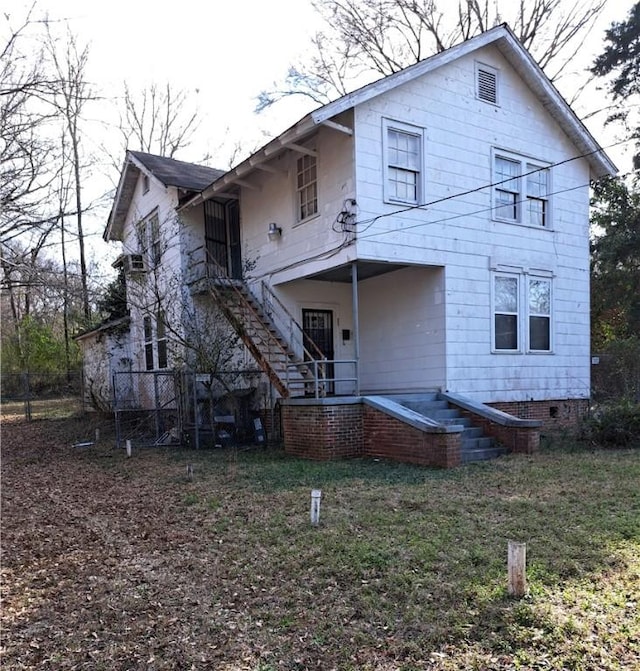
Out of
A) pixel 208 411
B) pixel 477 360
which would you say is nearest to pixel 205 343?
pixel 208 411

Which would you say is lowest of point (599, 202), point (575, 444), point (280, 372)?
point (575, 444)

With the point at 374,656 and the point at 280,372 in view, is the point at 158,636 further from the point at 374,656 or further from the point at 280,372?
the point at 280,372

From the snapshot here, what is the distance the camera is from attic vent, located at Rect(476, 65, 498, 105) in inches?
477

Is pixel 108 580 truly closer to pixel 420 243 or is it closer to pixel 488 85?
pixel 420 243

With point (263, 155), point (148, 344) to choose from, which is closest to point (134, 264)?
point (148, 344)

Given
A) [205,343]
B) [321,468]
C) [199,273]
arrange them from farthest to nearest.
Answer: [199,273]
[205,343]
[321,468]

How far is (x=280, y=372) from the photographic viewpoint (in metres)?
12.1

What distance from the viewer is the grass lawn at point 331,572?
3426 millimetres

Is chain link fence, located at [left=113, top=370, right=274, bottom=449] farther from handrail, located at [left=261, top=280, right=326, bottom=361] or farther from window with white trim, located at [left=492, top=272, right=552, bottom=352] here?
window with white trim, located at [left=492, top=272, right=552, bottom=352]

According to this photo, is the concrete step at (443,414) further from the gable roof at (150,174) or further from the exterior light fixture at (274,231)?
the gable roof at (150,174)

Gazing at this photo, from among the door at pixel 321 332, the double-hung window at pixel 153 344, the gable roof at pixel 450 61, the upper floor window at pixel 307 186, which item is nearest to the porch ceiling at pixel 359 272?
the door at pixel 321 332

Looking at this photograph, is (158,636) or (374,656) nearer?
(374,656)

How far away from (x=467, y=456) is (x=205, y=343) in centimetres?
636

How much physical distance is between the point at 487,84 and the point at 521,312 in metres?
5.05
